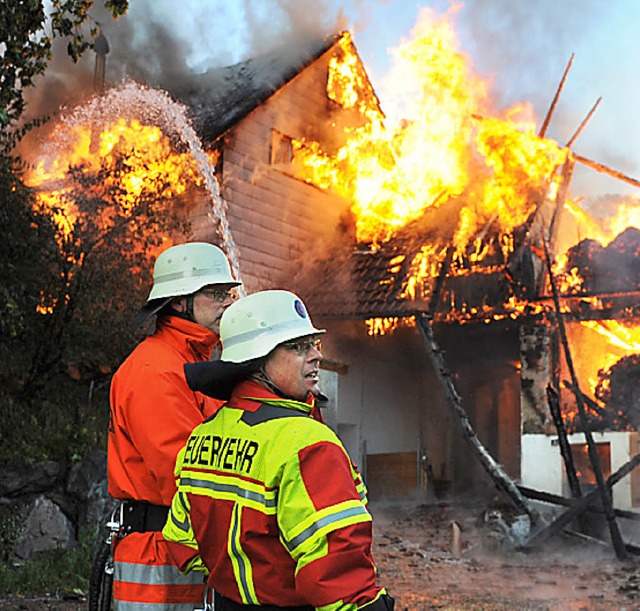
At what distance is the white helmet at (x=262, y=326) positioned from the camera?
2805 mm

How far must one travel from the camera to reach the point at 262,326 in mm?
2832

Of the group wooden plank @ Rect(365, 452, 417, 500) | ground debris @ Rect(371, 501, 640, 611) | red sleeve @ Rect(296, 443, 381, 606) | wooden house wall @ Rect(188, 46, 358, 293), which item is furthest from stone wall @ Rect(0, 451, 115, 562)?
red sleeve @ Rect(296, 443, 381, 606)

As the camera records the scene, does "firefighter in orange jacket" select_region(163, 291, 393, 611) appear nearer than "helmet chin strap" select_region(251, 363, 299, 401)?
Yes

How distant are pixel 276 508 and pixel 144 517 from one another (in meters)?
1.30

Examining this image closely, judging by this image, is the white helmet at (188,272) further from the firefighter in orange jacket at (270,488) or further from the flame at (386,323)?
the flame at (386,323)

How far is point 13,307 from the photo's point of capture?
A: 9672 mm

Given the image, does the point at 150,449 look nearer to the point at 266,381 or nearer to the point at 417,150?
the point at 266,381

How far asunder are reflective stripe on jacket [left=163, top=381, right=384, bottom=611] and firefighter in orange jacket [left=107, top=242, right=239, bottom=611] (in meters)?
0.57

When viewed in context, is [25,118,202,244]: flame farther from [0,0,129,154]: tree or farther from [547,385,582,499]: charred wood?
[547,385,582,499]: charred wood

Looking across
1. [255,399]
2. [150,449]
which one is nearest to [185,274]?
[150,449]

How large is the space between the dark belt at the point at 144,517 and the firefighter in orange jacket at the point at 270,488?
51 centimetres

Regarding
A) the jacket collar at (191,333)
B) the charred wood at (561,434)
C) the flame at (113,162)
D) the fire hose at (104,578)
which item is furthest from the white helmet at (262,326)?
the charred wood at (561,434)

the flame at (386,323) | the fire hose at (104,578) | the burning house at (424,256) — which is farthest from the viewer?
the flame at (386,323)

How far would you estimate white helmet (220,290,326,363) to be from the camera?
2805 mm
